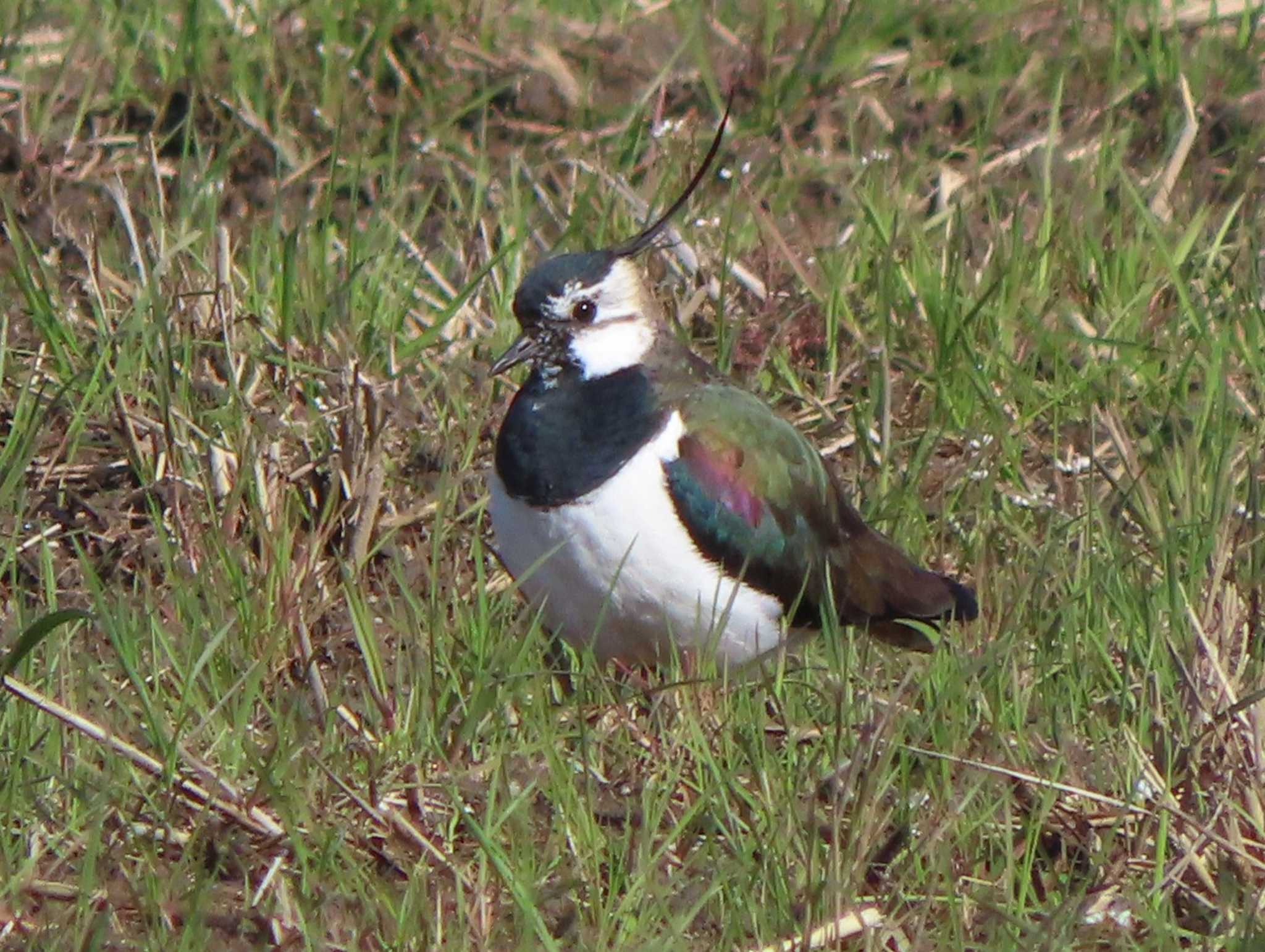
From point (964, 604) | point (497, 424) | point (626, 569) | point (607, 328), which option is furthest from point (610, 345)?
point (964, 604)

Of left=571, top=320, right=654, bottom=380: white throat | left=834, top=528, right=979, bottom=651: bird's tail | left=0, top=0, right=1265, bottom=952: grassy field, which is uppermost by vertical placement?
left=571, top=320, right=654, bottom=380: white throat

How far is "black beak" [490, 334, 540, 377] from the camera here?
445 centimetres

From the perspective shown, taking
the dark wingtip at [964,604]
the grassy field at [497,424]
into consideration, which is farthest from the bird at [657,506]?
the grassy field at [497,424]

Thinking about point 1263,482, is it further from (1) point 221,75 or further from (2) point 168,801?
(1) point 221,75

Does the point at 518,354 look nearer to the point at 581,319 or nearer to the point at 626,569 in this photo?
the point at 581,319

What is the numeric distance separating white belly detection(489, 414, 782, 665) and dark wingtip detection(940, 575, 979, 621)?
1.28 ft

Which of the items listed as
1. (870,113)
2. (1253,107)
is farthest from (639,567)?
(1253,107)

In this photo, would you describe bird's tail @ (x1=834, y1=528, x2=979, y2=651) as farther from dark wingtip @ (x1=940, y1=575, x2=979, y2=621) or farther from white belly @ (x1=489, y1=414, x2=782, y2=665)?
white belly @ (x1=489, y1=414, x2=782, y2=665)

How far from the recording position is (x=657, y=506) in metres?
4.18

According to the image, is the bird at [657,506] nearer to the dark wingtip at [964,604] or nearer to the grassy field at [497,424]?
the dark wingtip at [964,604]

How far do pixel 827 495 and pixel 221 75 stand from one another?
234 cm

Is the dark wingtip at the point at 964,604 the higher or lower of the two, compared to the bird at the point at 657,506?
lower

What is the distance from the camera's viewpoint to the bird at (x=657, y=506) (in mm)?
4168

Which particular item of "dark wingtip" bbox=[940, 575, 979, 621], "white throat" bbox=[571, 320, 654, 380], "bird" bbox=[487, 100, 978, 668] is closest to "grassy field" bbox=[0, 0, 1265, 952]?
"dark wingtip" bbox=[940, 575, 979, 621]
